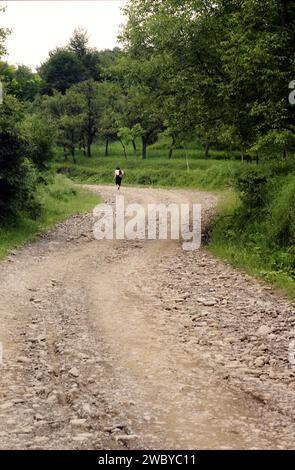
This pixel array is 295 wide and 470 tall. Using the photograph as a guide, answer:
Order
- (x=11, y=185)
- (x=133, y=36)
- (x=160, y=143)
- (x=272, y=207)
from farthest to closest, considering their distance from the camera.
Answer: (x=160, y=143) → (x=133, y=36) → (x=11, y=185) → (x=272, y=207)

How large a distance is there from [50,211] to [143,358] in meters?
20.2

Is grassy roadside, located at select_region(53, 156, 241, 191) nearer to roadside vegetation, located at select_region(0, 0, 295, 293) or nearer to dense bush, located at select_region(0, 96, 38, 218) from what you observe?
roadside vegetation, located at select_region(0, 0, 295, 293)

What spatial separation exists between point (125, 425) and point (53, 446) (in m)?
1.02

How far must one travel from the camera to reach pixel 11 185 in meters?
21.3

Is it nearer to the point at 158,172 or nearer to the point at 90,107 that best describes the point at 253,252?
the point at 158,172

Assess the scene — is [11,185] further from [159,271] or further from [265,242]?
[265,242]

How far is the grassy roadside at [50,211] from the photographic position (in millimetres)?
20438

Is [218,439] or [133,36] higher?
[133,36]

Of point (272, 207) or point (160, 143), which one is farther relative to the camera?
point (160, 143)

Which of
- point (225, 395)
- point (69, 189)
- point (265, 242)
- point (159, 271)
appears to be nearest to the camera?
point (225, 395)

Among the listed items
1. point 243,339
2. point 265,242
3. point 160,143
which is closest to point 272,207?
point 265,242

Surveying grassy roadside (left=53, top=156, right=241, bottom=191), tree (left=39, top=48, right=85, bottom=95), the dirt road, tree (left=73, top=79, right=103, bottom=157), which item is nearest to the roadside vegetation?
the dirt road

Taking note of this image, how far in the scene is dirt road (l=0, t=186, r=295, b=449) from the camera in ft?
21.3

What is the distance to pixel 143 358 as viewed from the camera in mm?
9109
